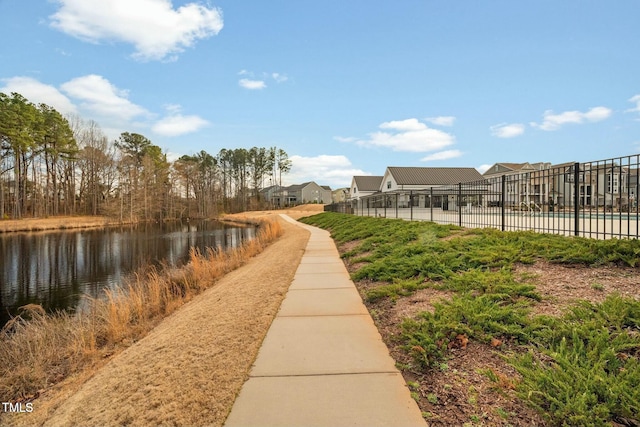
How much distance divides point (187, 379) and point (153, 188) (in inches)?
2169

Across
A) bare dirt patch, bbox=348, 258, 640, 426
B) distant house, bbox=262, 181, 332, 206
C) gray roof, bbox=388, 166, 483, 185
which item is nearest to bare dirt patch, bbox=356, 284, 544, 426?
bare dirt patch, bbox=348, 258, 640, 426

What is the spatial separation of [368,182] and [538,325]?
51427 millimetres

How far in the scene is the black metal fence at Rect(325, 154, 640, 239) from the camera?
670cm

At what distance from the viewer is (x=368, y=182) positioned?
54.2 metres

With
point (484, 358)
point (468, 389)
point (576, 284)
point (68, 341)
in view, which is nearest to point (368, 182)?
point (68, 341)

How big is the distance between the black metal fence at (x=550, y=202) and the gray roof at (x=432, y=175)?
15.5 metres

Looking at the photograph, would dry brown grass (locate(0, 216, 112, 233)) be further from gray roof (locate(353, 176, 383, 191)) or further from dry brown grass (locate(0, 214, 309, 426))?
dry brown grass (locate(0, 214, 309, 426))

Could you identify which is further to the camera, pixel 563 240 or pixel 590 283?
pixel 563 240

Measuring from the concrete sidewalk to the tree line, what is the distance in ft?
160

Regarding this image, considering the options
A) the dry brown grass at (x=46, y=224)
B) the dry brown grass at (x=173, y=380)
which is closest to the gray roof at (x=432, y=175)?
the dry brown grass at (x=46, y=224)

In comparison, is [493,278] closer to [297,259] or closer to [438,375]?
[438,375]

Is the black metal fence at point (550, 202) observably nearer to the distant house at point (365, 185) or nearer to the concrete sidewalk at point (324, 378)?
the concrete sidewalk at point (324, 378)

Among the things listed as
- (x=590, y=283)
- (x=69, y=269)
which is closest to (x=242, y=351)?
(x=590, y=283)

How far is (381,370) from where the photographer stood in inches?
130
